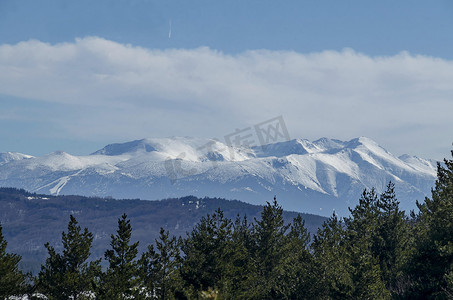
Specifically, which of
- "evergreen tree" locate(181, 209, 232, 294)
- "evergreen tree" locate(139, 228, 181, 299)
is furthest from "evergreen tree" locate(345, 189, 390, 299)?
"evergreen tree" locate(139, 228, 181, 299)

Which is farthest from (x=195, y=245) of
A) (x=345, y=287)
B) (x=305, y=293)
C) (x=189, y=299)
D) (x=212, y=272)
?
(x=345, y=287)

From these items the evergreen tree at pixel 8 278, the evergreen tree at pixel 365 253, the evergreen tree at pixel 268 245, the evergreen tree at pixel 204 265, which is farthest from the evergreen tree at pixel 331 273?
the evergreen tree at pixel 8 278

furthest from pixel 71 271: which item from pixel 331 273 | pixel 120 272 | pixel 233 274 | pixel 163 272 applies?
pixel 331 273

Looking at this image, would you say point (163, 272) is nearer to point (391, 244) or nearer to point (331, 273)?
point (331, 273)

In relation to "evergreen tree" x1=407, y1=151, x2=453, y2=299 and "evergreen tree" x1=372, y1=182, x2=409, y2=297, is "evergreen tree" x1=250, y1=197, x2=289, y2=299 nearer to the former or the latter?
"evergreen tree" x1=372, y1=182, x2=409, y2=297

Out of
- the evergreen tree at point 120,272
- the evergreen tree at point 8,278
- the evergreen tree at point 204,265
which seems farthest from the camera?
the evergreen tree at point 204,265

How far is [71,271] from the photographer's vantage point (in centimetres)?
5597

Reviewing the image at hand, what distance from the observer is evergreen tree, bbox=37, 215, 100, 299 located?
180 feet

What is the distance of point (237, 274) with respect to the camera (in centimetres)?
6444

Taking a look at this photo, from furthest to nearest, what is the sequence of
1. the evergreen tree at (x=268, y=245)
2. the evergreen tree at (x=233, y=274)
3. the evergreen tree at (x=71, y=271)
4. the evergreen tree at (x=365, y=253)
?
1. the evergreen tree at (x=268, y=245)
2. the evergreen tree at (x=233, y=274)
3. the evergreen tree at (x=71, y=271)
4. the evergreen tree at (x=365, y=253)

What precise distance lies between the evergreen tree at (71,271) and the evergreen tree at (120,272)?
6.23 ft

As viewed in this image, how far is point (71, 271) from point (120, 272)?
508cm

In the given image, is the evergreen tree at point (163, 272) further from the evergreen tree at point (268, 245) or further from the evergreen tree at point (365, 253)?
the evergreen tree at point (365, 253)

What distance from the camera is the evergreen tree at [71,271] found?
5478cm
